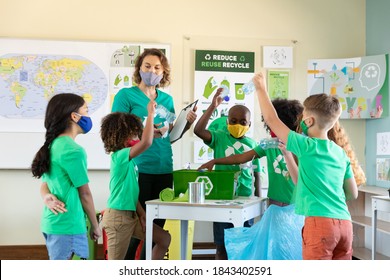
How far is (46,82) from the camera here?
466cm

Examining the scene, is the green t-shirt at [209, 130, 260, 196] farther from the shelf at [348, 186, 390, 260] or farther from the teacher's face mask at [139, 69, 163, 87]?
the shelf at [348, 186, 390, 260]

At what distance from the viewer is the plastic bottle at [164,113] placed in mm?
3168

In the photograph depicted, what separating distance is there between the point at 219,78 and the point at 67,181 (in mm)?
2710

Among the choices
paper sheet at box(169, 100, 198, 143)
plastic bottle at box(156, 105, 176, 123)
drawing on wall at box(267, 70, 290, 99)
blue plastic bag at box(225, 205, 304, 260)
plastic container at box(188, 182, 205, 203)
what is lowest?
blue plastic bag at box(225, 205, 304, 260)

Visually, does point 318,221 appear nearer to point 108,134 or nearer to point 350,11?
point 108,134

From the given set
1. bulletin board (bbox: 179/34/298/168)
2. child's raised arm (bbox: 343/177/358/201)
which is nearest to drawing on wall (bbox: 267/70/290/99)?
bulletin board (bbox: 179/34/298/168)

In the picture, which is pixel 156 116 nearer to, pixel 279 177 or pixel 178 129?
pixel 178 129

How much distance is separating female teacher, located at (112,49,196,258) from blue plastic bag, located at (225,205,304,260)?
2.03 ft

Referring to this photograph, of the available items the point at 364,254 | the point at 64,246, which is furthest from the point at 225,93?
the point at 64,246

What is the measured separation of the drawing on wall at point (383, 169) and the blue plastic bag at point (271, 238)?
213cm

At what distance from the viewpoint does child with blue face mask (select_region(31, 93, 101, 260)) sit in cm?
230

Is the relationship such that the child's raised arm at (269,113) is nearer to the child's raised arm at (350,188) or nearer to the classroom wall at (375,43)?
the child's raised arm at (350,188)

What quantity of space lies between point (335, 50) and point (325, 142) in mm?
2976
